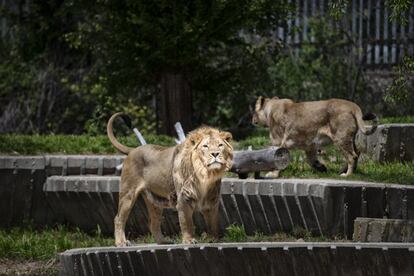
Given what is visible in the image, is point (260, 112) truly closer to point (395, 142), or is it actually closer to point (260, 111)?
point (260, 111)

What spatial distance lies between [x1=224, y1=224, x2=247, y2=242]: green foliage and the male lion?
1.92ft

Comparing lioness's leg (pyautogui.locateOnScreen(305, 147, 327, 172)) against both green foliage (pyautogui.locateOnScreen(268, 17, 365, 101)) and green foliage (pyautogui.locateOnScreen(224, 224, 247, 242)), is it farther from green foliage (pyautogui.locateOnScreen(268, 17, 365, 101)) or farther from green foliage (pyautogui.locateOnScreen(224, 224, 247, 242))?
green foliage (pyautogui.locateOnScreen(268, 17, 365, 101))

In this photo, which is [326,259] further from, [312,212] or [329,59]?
[329,59]

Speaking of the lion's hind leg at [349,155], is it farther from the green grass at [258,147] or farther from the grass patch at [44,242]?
the grass patch at [44,242]

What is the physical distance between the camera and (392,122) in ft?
48.6

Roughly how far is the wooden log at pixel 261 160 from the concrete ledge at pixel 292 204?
0.46 ft

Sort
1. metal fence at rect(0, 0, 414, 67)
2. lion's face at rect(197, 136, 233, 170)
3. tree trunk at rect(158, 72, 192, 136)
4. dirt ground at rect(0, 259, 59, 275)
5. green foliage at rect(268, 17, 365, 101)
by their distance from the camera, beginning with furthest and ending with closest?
metal fence at rect(0, 0, 414, 67) < green foliage at rect(268, 17, 365, 101) < tree trunk at rect(158, 72, 192, 136) < dirt ground at rect(0, 259, 59, 275) < lion's face at rect(197, 136, 233, 170)

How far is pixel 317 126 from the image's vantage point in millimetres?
13117

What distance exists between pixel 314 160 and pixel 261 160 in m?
1.06

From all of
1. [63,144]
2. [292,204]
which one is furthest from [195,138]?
[63,144]

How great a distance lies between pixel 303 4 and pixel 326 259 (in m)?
11.7

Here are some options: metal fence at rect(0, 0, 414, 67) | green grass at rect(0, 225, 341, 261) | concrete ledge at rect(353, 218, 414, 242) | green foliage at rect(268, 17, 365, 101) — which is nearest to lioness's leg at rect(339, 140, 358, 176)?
green grass at rect(0, 225, 341, 261)

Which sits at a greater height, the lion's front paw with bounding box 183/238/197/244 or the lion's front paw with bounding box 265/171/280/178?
the lion's front paw with bounding box 183/238/197/244

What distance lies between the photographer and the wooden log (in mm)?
12148
